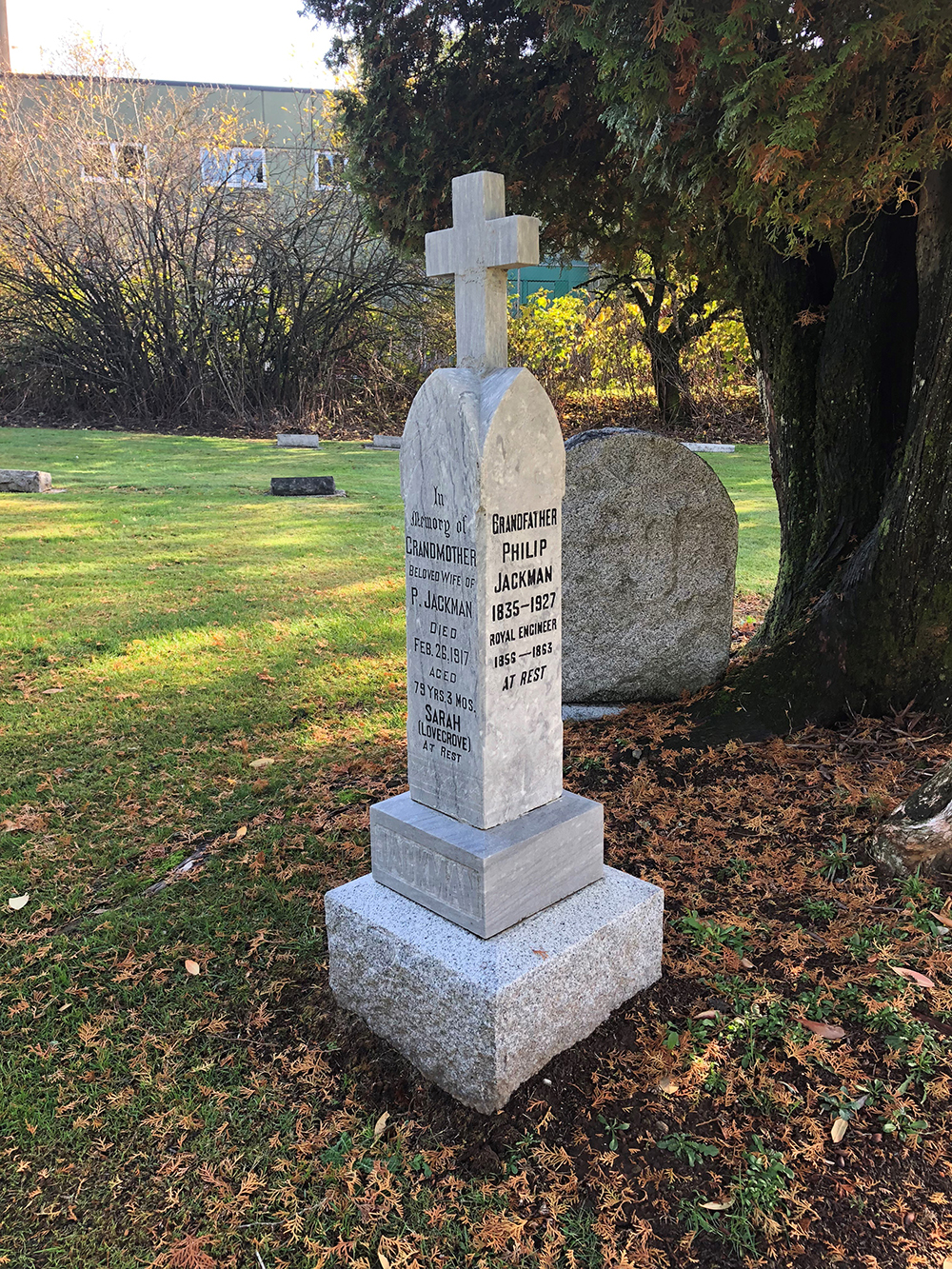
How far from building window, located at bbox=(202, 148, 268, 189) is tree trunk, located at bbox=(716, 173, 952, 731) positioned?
1649cm

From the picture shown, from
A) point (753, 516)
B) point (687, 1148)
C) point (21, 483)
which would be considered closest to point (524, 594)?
point (687, 1148)

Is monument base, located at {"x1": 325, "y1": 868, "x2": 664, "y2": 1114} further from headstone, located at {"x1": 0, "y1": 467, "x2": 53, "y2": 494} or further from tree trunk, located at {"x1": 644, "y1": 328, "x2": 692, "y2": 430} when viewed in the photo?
tree trunk, located at {"x1": 644, "y1": 328, "x2": 692, "y2": 430}

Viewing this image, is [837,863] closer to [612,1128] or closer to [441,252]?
[612,1128]

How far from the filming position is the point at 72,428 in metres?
17.7

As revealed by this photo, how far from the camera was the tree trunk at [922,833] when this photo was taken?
3.25 metres

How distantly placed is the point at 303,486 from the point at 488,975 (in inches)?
399

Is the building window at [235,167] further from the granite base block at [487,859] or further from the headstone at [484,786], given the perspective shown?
the granite base block at [487,859]

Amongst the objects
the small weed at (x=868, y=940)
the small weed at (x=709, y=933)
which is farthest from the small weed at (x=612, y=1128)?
the small weed at (x=868, y=940)

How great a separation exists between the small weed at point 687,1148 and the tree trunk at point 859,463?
241cm

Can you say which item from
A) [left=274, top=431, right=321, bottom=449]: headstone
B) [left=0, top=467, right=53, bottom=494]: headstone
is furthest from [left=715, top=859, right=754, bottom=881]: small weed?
[left=274, top=431, right=321, bottom=449]: headstone

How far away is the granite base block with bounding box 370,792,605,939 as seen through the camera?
2617 millimetres

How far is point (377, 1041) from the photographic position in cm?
282

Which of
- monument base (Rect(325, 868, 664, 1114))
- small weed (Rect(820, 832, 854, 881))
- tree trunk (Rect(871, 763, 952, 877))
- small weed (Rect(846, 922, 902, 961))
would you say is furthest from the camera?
small weed (Rect(820, 832, 854, 881))

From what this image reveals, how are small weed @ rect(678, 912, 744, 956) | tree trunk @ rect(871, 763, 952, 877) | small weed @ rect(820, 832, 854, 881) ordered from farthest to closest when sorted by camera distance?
small weed @ rect(820, 832, 854, 881)
tree trunk @ rect(871, 763, 952, 877)
small weed @ rect(678, 912, 744, 956)
